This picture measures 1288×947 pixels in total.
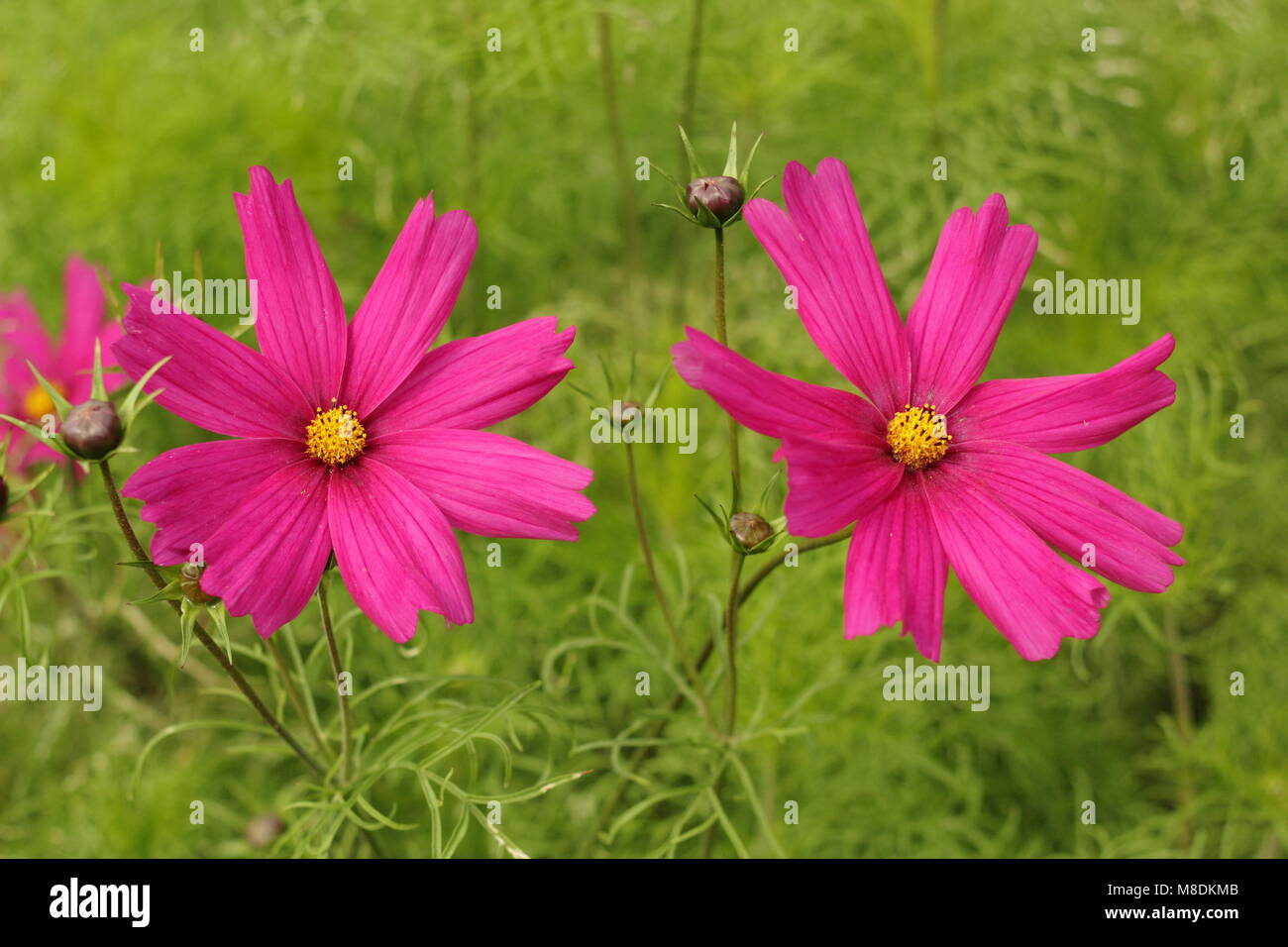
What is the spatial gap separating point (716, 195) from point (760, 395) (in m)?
0.15

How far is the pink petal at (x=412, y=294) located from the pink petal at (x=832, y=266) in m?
0.23

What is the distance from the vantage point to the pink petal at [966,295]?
0.88m

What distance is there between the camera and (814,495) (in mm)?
747

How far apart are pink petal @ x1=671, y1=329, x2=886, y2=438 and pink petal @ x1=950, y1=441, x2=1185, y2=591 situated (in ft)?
0.40

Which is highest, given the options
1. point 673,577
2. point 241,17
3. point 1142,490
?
point 241,17

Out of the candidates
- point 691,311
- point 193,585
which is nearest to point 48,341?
point 691,311

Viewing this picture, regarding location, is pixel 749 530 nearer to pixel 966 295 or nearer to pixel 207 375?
pixel 966 295

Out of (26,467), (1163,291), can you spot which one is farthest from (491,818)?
(1163,291)

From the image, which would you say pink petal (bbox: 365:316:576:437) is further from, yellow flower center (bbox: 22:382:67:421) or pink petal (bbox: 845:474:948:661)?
yellow flower center (bbox: 22:382:67:421)

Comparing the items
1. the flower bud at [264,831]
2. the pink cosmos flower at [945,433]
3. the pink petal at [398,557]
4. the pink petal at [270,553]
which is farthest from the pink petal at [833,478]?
the flower bud at [264,831]

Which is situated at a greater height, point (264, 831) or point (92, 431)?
point (92, 431)

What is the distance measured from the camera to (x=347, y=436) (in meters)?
0.87

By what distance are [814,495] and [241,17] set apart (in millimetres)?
1998
